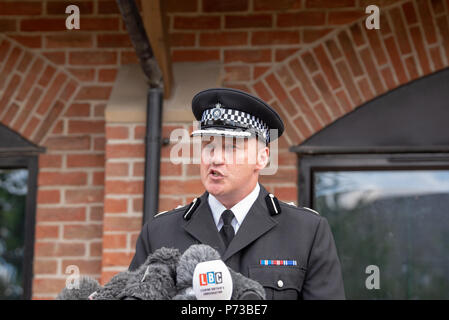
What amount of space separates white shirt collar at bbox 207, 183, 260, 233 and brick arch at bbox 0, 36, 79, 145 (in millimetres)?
2136

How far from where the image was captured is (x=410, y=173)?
4.14 m

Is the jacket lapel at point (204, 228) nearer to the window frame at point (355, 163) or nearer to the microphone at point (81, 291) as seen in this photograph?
the microphone at point (81, 291)

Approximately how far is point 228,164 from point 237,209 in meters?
0.19

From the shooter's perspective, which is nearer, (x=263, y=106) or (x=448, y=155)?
(x=263, y=106)

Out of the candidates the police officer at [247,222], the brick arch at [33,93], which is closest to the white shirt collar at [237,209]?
the police officer at [247,222]

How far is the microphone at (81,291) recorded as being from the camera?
5.92ft

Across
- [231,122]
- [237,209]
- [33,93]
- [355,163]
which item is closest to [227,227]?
[237,209]

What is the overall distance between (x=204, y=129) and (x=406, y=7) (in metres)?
2.17

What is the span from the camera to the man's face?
2217mm

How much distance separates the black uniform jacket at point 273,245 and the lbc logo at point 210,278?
554mm

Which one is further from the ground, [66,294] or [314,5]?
[314,5]

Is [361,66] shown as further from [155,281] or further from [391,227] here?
[155,281]
